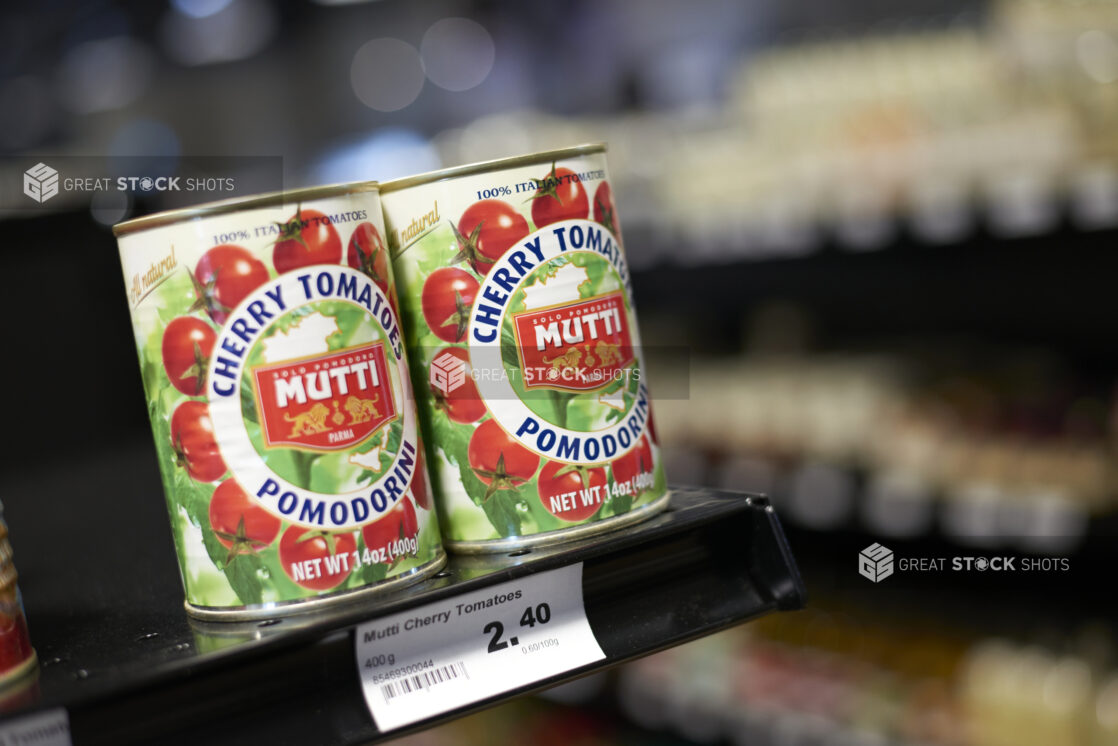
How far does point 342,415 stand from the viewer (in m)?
0.68

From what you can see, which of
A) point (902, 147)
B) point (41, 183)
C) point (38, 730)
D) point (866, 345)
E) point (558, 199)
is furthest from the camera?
point (866, 345)

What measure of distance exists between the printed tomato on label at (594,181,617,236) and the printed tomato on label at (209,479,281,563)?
323 millimetres

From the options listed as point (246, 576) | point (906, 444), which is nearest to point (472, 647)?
point (246, 576)

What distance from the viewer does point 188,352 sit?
68 centimetres

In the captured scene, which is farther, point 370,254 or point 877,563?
point 877,563

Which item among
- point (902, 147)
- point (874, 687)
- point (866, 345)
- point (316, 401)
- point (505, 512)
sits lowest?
point (874, 687)

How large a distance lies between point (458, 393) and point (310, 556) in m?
0.16

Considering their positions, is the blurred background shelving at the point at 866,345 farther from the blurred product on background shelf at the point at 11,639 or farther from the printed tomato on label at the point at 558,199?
the printed tomato on label at the point at 558,199

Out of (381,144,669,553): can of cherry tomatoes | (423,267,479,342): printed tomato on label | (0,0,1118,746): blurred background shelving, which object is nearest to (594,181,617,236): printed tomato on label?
(381,144,669,553): can of cherry tomatoes

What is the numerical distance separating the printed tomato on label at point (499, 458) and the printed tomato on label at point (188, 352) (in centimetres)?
19

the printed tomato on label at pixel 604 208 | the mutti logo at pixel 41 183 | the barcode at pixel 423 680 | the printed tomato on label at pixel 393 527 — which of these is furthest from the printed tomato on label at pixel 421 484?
the mutti logo at pixel 41 183

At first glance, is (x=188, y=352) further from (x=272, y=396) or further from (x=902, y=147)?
(x=902, y=147)

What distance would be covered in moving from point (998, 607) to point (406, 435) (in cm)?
223

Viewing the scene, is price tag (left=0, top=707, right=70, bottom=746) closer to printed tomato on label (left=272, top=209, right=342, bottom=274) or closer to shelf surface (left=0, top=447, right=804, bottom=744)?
shelf surface (left=0, top=447, right=804, bottom=744)
